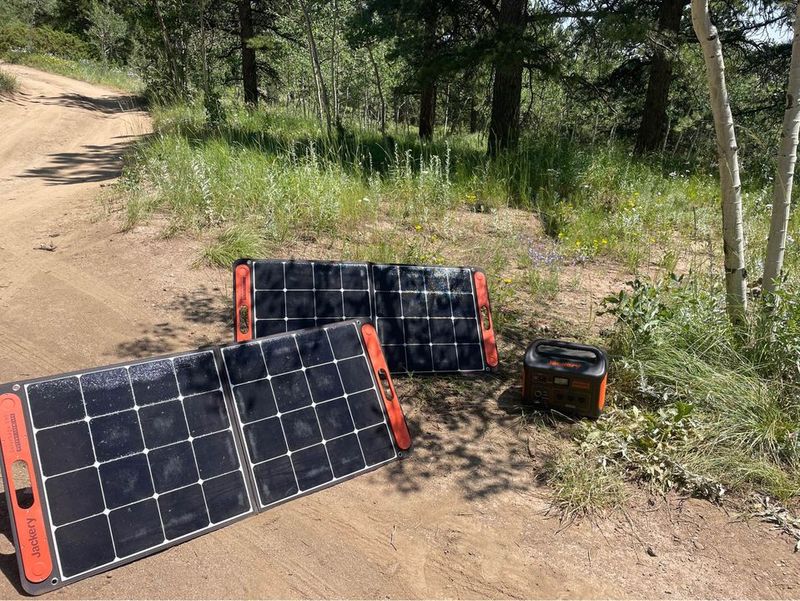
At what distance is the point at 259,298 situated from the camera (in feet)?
15.4

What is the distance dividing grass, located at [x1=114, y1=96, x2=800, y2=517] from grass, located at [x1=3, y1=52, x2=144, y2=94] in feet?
49.3

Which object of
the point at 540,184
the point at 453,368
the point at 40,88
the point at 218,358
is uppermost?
the point at 40,88

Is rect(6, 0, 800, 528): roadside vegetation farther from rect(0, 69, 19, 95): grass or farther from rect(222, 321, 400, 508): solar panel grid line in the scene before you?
rect(0, 69, 19, 95): grass

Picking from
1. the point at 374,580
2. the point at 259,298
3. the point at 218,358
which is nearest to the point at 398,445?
the point at 374,580

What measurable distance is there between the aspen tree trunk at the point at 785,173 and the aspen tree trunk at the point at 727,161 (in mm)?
249

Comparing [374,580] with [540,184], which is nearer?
[374,580]

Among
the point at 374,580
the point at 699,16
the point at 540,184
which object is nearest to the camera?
the point at 374,580

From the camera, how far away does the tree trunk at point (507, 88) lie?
929 cm

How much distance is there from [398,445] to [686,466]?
1863mm

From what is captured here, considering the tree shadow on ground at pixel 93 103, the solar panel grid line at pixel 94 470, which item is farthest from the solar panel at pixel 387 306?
the tree shadow on ground at pixel 93 103

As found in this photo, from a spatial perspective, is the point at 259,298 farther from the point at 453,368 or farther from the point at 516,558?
the point at 516,558

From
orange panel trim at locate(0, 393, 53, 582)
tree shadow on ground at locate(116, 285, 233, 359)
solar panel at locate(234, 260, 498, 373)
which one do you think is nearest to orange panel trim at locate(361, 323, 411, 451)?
solar panel at locate(234, 260, 498, 373)

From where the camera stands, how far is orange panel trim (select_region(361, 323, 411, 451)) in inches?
154

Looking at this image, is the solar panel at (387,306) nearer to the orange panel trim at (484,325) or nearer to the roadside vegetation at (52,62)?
the orange panel trim at (484,325)
